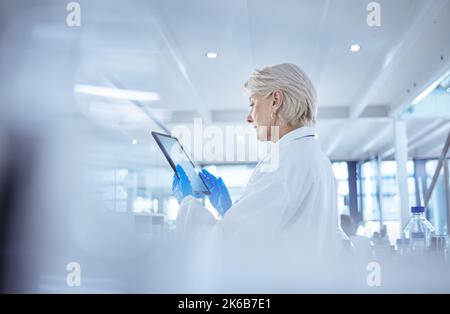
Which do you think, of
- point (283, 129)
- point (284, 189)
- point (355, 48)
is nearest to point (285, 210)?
point (284, 189)

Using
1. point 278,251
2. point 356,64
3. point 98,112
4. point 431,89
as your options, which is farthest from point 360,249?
point 431,89

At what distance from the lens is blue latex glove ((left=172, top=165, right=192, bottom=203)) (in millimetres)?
767

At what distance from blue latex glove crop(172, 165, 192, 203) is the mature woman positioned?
0.12m

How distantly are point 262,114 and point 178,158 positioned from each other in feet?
0.60

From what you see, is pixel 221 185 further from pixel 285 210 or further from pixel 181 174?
pixel 285 210

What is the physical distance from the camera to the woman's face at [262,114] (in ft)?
2.25

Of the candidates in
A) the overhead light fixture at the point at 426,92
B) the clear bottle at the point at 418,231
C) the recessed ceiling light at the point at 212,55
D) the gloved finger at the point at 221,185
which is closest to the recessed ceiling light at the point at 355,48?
the overhead light fixture at the point at 426,92

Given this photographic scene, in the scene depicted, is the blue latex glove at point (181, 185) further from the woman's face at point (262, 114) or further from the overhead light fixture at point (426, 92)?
the overhead light fixture at point (426, 92)

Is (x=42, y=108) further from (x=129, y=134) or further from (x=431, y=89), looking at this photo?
(x=431, y=89)

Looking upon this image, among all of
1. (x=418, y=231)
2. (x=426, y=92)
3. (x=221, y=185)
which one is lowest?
(x=418, y=231)

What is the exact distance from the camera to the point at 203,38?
5.64 feet

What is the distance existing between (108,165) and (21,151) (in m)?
0.10

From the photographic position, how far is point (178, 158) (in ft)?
2.51

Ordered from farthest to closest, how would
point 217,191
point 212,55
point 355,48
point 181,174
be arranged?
point 212,55
point 355,48
point 217,191
point 181,174
